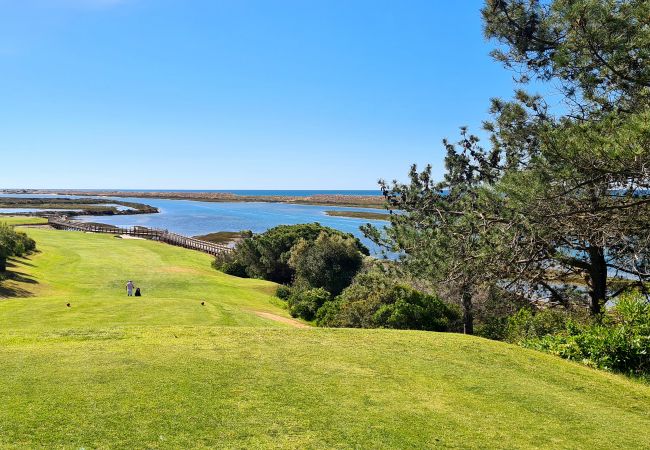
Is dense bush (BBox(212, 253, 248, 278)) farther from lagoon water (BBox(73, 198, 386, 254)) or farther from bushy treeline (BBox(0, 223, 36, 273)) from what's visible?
lagoon water (BBox(73, 198, 386, 254))

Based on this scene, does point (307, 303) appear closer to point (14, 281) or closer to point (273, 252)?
point (273, 252)

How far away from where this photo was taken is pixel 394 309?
20.3 meters

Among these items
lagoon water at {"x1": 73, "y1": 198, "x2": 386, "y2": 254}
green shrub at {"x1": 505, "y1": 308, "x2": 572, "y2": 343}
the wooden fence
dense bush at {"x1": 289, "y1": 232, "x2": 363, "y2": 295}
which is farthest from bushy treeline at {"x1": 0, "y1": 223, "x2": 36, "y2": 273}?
lagoon water at {"x1": 73, "y1": 198, "x2": 386, "y2": 254}

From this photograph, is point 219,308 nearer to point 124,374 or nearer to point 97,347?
point 97,347

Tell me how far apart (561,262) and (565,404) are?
8.16 metres

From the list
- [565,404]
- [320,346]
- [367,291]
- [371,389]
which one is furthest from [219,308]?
[565,404]

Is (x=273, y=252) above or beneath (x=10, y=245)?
beneath

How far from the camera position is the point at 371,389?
8469 millimetres

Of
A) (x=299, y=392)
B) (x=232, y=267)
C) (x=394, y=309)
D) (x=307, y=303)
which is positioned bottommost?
(x=232, y=267)

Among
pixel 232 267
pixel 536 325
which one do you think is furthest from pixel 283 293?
pixel 536 325

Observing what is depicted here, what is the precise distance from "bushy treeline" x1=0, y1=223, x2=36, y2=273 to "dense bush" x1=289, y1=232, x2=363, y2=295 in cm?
1951

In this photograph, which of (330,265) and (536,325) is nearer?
(536,325)

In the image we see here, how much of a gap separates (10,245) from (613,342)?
36249 millimetres

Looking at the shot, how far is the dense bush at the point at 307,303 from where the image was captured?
96.5 feet
